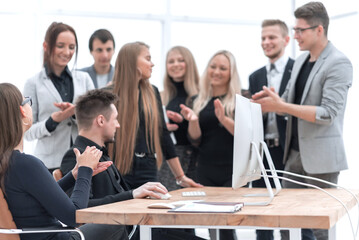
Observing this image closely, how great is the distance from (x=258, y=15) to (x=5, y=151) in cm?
486

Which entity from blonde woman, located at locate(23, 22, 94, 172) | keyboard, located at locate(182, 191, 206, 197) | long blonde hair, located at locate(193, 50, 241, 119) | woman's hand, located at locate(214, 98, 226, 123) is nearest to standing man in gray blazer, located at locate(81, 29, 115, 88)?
blonde woman, located at locate(23, 22, 94, 172)

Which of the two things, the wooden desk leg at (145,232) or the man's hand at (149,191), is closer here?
the wooden desk leg at (145,232)

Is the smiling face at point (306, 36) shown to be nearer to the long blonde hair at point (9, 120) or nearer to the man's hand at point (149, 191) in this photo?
the man's hand at point (149, 191)

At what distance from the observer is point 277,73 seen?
432cm

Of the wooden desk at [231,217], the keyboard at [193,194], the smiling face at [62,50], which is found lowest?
the keyboard at [193,194]

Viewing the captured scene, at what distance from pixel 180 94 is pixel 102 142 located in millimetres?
1757

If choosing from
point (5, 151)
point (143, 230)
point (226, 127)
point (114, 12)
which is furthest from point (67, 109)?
point (114, 12)

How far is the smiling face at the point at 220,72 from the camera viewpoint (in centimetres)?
420

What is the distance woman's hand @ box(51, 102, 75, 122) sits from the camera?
3.49 meters

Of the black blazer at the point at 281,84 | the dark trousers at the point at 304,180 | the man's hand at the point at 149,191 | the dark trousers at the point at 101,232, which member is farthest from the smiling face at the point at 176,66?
the dark trousers at the point at 101,232

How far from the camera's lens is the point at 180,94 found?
180 inches

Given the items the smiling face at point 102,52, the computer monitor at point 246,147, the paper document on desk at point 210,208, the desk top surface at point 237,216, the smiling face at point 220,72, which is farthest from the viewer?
the smiling face at point 102,52

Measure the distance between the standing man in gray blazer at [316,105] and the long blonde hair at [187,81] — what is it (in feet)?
3.27

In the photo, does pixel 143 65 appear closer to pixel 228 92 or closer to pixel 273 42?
pixel 228 92
